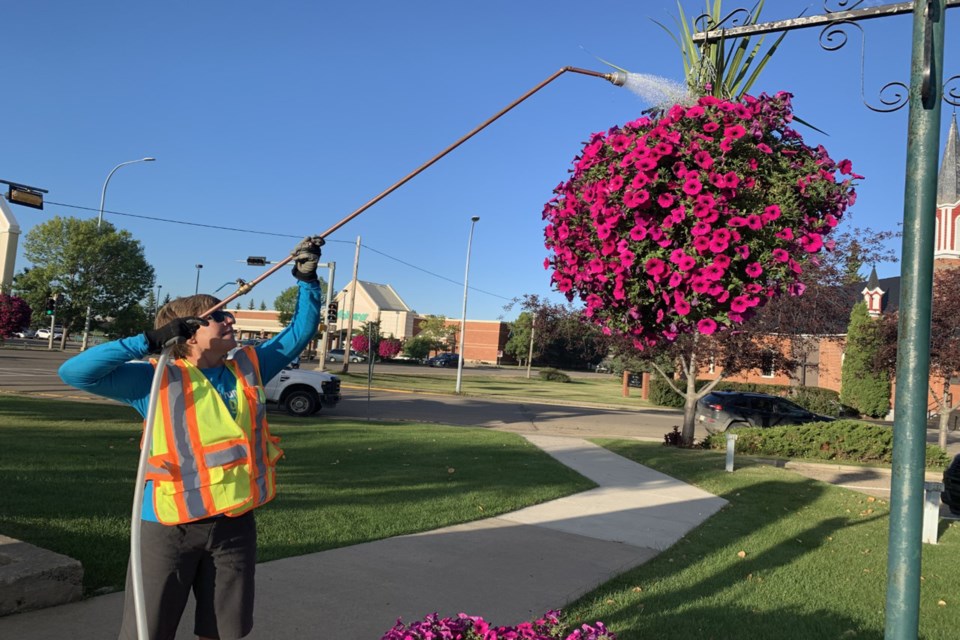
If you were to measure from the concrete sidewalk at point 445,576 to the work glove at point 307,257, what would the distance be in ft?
6.89

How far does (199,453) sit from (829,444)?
14391 millimetres

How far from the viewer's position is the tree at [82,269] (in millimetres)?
39250

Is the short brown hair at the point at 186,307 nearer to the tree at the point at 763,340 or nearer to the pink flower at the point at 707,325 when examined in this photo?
the pink flower at the point at 707,325

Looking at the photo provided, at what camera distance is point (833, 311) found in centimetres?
1670

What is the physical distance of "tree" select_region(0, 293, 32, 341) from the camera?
558 inches

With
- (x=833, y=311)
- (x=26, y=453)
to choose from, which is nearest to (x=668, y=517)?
(x=26, y=453)

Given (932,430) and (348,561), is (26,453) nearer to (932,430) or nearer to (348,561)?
(348,561)

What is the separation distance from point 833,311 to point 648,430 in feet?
20.5

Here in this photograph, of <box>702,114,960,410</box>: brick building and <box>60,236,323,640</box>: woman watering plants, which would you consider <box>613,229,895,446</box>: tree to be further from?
<box>702,114,960,410</box>: brick building

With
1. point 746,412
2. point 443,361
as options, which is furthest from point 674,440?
point 443,361

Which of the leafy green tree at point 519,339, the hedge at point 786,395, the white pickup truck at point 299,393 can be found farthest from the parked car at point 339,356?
the white pickup truck at point 299,393

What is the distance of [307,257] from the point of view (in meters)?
3.14

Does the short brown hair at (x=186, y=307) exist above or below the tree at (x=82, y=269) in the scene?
below

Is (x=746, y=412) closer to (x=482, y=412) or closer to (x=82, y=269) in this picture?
(x=482, y=412)
